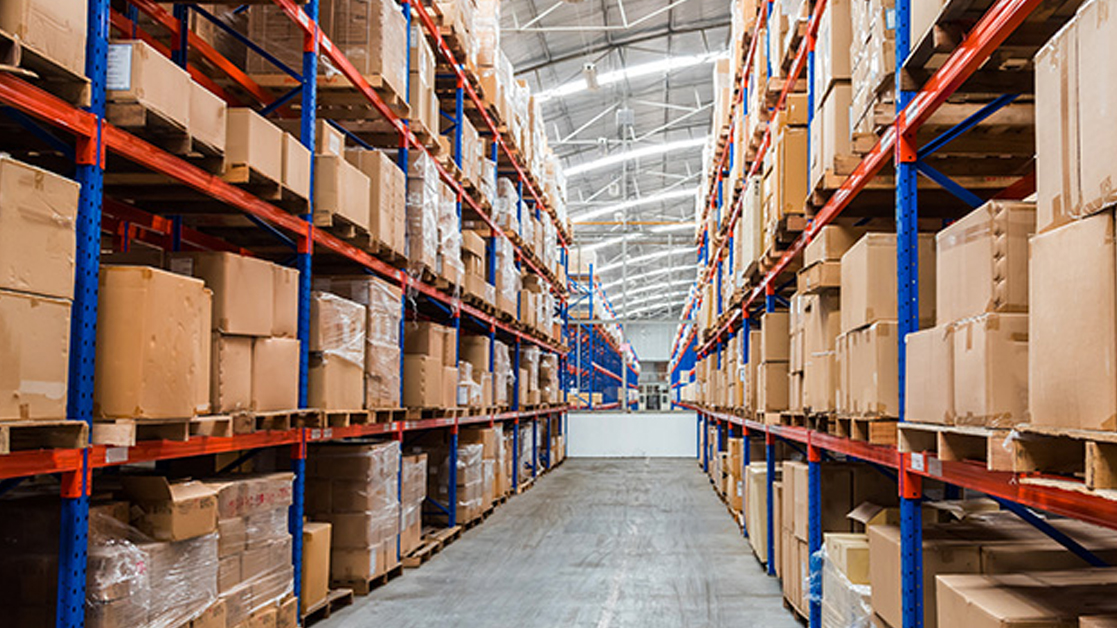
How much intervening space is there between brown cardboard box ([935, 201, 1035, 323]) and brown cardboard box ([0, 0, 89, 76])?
130 inches

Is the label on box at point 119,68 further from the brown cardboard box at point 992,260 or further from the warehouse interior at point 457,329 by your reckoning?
the brown cardboard box at point 992,260

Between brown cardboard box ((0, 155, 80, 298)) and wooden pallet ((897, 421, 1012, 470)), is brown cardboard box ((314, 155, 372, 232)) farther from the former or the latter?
wooden pallet ((897, 421, 1012, 470))

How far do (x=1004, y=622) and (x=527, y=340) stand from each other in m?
11.1

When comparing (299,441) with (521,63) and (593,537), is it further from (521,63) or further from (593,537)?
(521,63)

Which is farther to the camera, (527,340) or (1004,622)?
(527,340)

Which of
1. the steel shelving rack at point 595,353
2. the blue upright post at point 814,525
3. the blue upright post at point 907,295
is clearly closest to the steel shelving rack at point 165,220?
the blue upright post at point 814,525

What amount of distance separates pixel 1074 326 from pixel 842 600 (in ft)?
9.01

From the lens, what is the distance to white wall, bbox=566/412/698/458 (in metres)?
20.3

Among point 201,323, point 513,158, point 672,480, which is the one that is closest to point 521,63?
point 513,158

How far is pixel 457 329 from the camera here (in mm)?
8953

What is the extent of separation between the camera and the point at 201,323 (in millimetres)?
4148

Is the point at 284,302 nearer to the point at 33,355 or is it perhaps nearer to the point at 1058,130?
the point at 33,355

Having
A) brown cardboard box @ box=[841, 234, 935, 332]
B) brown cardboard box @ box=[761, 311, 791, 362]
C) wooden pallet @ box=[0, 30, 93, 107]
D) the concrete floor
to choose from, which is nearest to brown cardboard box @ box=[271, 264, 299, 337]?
wooden pallet @ box=[0, 30, 93, 107]

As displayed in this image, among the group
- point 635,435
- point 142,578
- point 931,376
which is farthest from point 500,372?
point 635,435
